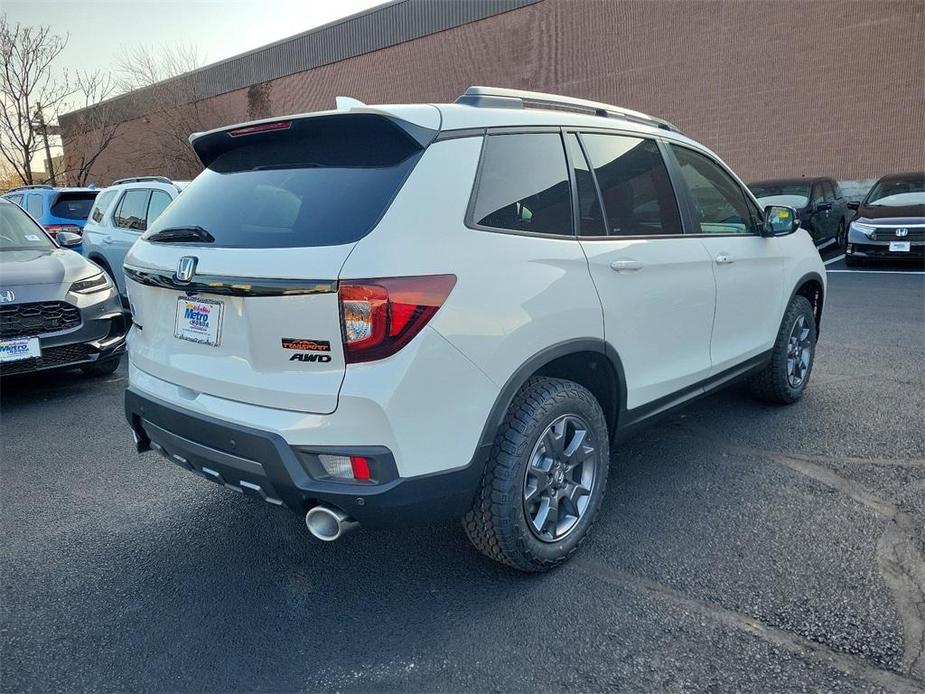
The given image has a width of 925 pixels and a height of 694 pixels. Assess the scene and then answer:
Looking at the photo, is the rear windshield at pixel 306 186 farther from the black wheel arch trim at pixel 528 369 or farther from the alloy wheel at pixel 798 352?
the alloy wheel at pixel 798 352

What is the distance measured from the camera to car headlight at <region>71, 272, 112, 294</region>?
5.35m

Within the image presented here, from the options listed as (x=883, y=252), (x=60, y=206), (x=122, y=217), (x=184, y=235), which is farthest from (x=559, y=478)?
(x=883, y=252)

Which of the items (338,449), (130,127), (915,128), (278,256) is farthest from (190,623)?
(130,127)

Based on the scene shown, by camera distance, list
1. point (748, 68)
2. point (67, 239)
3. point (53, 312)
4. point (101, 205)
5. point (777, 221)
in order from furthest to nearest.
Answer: point (748, 68) < point (101, 205) < point (67, 239) < point (53, 312) < point (777, 221)

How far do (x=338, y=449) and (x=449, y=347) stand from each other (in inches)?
19.0

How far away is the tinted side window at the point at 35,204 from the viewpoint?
10.5m

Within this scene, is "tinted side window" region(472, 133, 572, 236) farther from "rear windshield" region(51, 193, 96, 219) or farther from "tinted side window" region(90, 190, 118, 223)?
"rear windshield" region(51, 193, 96, 219)

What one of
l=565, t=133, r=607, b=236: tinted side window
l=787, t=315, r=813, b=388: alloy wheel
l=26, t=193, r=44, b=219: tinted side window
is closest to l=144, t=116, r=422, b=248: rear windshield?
l=565, t=133, r=607, b=236: tinted side window

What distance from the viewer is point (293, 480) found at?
2176 mm

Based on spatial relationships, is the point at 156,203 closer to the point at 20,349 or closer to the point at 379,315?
the point at 20,349

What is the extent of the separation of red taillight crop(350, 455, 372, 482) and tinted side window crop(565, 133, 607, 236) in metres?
1.36

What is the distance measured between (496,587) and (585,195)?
1675 millimetres

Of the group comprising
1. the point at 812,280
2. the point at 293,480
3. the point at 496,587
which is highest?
the point at 812,280

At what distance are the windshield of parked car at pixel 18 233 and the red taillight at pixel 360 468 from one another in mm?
5295
